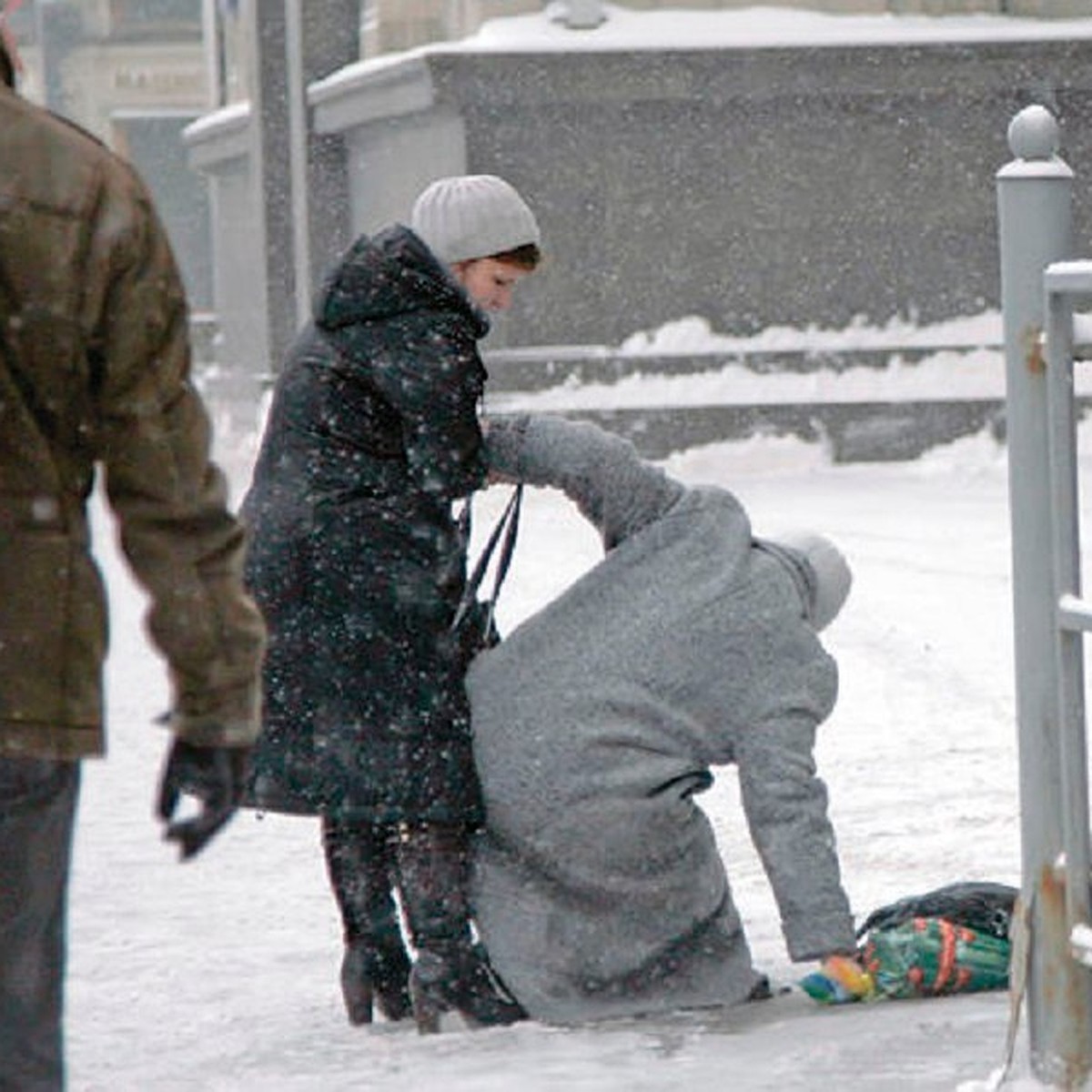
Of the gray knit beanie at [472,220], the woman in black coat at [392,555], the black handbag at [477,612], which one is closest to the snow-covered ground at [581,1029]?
the woman in black coat at [392,555]

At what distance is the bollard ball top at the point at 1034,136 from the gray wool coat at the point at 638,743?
1060mm

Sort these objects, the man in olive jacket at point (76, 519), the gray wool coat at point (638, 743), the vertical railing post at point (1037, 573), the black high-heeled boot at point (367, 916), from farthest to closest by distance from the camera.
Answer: the black high-heeled boot at point (367, 916), the gray wool coat at point (638, 743), the vertical railing post at point (1037, 573), the man in olive jacket at point (76, 519)

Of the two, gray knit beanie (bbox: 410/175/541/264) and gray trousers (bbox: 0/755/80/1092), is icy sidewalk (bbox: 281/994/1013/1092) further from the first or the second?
gray trousers (bbox: 0/755/80/1092)

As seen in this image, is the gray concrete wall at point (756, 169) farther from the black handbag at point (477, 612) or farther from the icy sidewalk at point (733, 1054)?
the icy sidewalk at point (733, 1054)

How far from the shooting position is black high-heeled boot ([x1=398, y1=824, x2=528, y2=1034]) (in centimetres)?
506

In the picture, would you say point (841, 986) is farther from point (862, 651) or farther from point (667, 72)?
point (667, 72)

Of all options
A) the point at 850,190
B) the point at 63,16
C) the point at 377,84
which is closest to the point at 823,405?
the point at 850,190

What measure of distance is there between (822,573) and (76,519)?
2.37 metres

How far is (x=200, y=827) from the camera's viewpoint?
299cm

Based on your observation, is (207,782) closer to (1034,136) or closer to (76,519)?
(76,519)

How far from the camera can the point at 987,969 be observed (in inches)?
199

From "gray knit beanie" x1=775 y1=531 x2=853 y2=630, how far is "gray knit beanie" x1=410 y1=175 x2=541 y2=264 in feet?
2.23

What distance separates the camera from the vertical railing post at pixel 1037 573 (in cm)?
410

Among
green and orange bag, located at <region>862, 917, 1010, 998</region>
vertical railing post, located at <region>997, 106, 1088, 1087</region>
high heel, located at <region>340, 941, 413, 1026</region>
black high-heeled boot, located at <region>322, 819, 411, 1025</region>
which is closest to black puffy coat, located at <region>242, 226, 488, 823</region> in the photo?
black high-heeled boot, located at <region>322, 819, 411, 1025</region>
